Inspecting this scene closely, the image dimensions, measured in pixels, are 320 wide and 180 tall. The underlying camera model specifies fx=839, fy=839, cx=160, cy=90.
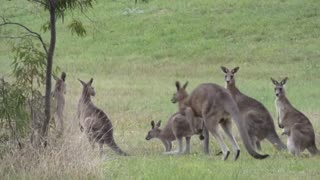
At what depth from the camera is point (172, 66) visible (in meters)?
34.1

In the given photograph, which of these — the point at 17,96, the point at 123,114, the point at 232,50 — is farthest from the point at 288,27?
the point at 17,96

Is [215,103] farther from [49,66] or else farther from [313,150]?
[49,66]

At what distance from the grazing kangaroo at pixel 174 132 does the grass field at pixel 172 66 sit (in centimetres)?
29

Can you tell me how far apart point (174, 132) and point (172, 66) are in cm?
1765

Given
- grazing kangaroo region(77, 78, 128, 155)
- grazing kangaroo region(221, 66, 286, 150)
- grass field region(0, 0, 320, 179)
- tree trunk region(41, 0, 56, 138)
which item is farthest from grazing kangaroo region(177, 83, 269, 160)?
tree trunk region(41, 0, 56, 138)

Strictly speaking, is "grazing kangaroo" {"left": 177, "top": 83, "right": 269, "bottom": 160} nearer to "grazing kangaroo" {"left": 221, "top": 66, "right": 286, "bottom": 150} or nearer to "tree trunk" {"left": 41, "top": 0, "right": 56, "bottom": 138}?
"grazing kangaroo" {"left": 221, "top": 66, "right": 286, "bottom": 150}

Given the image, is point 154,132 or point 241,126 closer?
point 241,126

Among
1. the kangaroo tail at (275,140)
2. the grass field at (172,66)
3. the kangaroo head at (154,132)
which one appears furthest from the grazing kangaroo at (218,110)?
the kangaroo head at (154,132)

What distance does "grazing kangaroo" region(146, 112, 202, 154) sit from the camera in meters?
16.3

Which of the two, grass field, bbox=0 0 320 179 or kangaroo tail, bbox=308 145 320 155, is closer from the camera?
grass field, bbox=0 0 320 179

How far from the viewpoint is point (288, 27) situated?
130ft

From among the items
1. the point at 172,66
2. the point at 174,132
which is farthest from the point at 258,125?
the point at 172,66

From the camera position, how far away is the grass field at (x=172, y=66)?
1240 cm

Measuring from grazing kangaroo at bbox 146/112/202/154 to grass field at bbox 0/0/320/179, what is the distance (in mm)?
294
